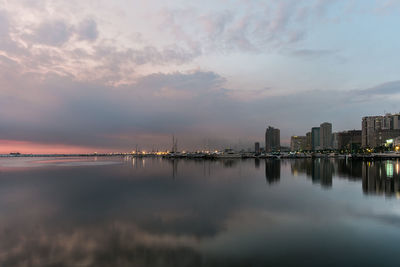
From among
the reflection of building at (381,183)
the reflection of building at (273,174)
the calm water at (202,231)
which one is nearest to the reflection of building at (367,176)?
the reflection of building at (381,183)

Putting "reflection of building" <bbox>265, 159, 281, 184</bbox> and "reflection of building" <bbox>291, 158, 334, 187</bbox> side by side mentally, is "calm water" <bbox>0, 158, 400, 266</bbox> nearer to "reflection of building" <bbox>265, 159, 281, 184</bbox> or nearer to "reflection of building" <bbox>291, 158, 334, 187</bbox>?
"reflection of building" <bbox>291, 158, 334, 187</bbox>

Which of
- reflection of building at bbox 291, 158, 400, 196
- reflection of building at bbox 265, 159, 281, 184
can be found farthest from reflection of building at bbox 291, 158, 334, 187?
reflection of building at bbox 265, 159, 281, 184

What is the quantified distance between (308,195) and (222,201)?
914 cm

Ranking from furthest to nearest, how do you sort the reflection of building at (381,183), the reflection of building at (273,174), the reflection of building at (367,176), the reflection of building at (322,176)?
the reflection of building at (273,174) → the reflection of building at (322,176) → the reflection of building at (367,176) → the reflection of building at (381,183)

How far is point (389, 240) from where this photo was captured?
11.1 metres

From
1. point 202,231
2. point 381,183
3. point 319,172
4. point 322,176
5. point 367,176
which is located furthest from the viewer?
point 319,172

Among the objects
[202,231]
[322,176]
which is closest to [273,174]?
[322,176]

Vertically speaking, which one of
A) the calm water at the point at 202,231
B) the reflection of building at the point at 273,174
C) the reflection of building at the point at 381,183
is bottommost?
the reflection of building at the point at 273,174

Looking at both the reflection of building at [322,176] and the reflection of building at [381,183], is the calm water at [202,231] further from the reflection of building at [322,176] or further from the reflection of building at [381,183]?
the reflection of building at [322,176]

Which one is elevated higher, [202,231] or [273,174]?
[202,231]

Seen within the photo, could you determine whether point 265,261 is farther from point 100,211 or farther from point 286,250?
point 100,211

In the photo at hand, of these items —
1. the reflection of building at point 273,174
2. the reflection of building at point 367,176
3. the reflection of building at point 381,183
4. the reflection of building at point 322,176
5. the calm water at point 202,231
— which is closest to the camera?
the calm water at point 202,231

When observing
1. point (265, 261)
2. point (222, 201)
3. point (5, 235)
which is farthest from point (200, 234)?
point (5, 235)

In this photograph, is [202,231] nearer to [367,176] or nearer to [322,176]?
[322,176]
